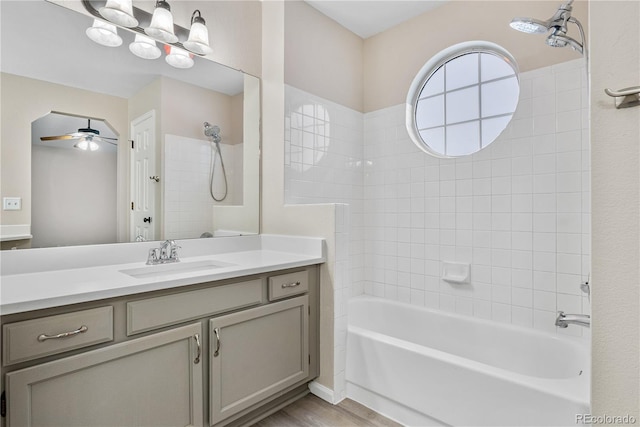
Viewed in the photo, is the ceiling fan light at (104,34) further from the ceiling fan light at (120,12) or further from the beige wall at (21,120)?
the beige wall at (21,120)

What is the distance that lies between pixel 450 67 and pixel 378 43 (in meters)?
0.68

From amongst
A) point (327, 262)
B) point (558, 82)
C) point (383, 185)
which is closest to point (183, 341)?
point (327, 262)

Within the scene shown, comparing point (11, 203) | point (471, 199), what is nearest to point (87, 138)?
point (11, 203)

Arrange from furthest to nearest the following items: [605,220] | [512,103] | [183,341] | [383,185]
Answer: [383,185] < [512,103] < [183,341] < [605,220]

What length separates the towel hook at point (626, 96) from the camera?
1.00 metres

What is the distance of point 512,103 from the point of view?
7.37ft

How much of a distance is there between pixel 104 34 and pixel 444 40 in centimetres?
219

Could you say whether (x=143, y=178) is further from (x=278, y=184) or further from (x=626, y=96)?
(x=626, y=96)

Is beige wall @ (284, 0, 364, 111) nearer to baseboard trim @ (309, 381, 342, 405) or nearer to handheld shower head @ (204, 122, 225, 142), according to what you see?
handheld shower head @ (204, 122, 225, 142)

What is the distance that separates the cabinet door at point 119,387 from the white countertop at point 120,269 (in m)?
0.21

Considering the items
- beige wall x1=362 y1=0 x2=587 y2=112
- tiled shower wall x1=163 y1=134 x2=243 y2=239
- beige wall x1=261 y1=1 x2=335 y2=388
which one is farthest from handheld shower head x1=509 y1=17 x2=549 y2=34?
tiled shower wall x1=163 y1=134 x2=243 y2=239

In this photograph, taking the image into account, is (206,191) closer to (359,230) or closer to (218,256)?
(218,256)

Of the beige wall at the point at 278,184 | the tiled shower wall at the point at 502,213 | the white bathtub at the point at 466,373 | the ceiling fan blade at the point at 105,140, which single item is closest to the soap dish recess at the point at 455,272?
the tiled shower wall at the point at 502,213

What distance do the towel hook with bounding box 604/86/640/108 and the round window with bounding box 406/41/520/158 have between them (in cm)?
121
